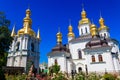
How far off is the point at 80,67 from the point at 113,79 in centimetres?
1544

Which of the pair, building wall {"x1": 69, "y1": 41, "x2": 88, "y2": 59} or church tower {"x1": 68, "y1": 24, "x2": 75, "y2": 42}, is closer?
building wall {"x1": 69, "y1": 41, "x2": 88, "y2": 59}

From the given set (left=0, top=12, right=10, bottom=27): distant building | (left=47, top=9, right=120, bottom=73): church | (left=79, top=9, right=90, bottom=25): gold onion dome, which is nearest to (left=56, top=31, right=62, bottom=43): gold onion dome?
(left=47, top=9, right=120, bottom=73): church

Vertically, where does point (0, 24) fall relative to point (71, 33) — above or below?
below

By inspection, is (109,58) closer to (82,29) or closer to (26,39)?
(82,29)

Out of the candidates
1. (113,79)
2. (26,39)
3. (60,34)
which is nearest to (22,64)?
(26,39)

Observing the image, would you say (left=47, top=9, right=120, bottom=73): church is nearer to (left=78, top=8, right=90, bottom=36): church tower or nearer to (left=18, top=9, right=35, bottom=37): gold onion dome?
(left=78, top=8, right=90, bottom=36): church tower

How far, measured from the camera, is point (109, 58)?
30828mm

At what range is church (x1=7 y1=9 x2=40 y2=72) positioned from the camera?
124ft

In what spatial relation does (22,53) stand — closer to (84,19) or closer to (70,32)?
(70,32)

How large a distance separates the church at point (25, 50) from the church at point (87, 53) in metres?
5.17

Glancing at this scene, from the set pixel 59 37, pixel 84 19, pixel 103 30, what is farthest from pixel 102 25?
pixel 59 37

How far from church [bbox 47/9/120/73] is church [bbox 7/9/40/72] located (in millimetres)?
5169

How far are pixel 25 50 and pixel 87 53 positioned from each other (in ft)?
50.6

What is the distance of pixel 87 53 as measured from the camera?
32.8 m
